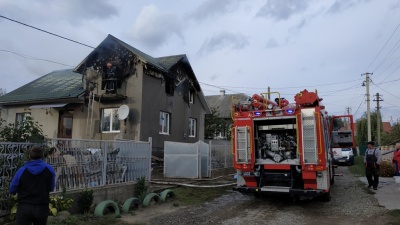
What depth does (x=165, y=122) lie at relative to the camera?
21141 millimetres

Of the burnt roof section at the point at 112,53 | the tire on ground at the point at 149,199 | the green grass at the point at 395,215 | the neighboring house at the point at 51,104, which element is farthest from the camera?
the neighboring house at the point at 51,104

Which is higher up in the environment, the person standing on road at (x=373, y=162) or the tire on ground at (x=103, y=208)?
the person standing on road at (x=373, y=162)

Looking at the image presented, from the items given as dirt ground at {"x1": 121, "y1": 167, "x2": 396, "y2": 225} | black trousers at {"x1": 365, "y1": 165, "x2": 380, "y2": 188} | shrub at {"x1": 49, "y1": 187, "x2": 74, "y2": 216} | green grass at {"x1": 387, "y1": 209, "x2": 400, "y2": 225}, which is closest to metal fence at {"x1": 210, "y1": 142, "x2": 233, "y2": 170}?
dirt ground at {"x1": 121, "y1": 167, "x2": 396, "y2": 225}

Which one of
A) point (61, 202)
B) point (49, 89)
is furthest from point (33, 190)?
point (49, 89)

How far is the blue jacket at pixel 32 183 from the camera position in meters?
4.88

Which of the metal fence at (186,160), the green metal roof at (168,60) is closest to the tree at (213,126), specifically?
the green metal roof at (168,60)

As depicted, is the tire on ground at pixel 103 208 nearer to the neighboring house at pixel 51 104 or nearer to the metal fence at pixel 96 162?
the metal fence at pixel 96 162

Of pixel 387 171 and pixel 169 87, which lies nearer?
pixel 387 171

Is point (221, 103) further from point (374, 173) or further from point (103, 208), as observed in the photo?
point (103, 208)

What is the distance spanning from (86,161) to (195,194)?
4.55 m

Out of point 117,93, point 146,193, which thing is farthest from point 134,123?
point 146,193

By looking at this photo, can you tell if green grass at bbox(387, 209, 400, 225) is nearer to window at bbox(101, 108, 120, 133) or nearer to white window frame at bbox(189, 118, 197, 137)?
window at bbox(101, 108, 120, 133)

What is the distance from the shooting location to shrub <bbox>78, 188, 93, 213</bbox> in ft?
26.7

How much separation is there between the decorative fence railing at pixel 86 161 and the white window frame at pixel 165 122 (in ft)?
30.2
